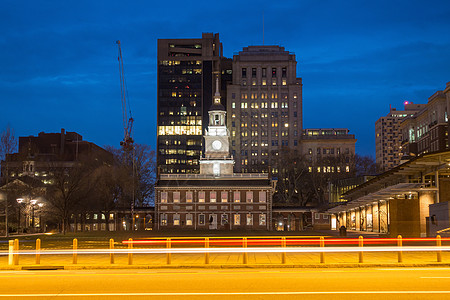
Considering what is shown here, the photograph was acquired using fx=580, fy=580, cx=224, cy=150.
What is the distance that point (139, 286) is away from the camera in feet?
57.2

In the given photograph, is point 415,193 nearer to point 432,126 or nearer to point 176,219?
point 176,219

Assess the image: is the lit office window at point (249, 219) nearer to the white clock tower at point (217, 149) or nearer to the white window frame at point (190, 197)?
the white window frame at point (190, 197)

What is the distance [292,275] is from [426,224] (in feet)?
109

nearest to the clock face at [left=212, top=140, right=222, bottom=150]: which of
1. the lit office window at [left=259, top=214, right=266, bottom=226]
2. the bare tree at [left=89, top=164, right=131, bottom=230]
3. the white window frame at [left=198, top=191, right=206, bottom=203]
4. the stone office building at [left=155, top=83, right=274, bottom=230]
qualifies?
the stone office building at [left=155, top=83, right=274, bottom=230]

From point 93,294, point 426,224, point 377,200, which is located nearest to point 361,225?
point 377,200

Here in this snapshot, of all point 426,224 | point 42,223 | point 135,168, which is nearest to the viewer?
point 426,224

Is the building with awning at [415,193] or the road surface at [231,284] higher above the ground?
the building with awning at [415,193]

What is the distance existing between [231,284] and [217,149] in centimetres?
11028

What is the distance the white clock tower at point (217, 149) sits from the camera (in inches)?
4968

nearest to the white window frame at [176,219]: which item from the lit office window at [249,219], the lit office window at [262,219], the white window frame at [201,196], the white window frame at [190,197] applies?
the white window frame at [190,197]

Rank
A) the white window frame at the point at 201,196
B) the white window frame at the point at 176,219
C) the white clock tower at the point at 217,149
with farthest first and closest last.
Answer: the white clock tower at the point at 217,149
the white window frame at the point at 201,196
the white window frame at the point at 176,219

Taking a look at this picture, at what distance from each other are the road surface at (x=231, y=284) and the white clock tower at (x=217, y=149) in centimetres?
9995

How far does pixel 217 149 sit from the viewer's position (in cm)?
12800

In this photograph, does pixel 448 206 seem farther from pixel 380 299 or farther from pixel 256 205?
pixel 256 205
